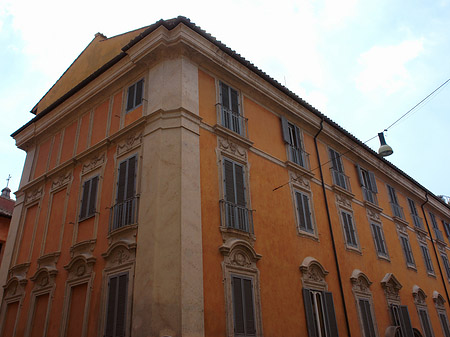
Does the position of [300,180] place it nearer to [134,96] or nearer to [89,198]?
[134,96]

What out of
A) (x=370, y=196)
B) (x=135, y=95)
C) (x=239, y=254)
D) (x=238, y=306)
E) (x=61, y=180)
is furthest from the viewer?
(x=370, y=196)

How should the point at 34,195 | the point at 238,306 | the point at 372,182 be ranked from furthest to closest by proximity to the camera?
the point at 372,182 → the point at 34,195 → the point at 238,306

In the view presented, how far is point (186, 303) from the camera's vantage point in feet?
29.9

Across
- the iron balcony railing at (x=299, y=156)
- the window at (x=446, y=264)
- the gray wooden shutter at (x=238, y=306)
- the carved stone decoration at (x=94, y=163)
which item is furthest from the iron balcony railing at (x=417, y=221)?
the carved stone decoration at (x=94, y=163)

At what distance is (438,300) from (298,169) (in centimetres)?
1113

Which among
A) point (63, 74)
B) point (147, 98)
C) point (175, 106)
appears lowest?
point (175, 106)

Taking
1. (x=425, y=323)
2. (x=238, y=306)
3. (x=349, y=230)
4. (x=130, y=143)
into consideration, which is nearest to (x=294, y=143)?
(x=349, y=230)

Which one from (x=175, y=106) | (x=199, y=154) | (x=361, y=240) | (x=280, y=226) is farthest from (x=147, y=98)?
(x=361, y=240)

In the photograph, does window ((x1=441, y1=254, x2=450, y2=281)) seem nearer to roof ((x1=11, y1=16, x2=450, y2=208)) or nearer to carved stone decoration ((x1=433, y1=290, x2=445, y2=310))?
carved stone decoration ((x1=433, y1=290, x2=445, y2=310))

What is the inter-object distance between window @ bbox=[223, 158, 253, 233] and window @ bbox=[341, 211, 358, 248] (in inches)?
223

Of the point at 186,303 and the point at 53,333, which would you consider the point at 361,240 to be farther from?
the point at 53,333

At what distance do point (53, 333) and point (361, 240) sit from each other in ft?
37.7

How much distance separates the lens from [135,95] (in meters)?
13.2

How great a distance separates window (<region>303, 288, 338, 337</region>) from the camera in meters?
12.2
